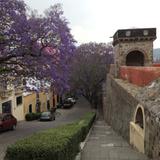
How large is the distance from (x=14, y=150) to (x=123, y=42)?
3147 centimetres

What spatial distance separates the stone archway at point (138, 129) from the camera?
17.4 m

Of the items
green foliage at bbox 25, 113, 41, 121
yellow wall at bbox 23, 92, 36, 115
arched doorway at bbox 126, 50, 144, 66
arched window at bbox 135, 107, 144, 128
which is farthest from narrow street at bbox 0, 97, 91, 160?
arched doorway at bbox 126, 50, 144, 66

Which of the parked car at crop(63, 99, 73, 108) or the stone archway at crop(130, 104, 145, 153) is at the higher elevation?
the stone archway at crop(130, 104, 145, 153)

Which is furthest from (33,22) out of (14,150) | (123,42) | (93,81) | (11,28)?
(93,81)

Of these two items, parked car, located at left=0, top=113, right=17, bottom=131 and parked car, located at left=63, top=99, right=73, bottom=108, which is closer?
parked car, located at left=0, top=113, right=17, bottom=131

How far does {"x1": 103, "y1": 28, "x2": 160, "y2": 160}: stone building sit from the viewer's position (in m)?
15.2

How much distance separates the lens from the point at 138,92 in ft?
72.2

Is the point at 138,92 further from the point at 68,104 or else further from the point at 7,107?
the point at 68,104

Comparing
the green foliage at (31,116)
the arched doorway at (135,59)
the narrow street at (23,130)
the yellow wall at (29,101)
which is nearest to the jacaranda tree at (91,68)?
the yellow wall at (29,101)

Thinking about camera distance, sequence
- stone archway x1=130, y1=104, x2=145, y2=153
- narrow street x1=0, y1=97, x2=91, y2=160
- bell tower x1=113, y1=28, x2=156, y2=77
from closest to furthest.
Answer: stone archway x1=130, y1=104, x2=145, y2=153, narrow street x1=0, y1=97, x2=91, y2=160, bell tower x1=113, y1=28, x2=156, y2=77

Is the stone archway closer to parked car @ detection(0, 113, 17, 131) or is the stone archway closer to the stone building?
the stone building

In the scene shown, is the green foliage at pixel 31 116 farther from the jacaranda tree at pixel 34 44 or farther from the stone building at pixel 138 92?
the jacaranda tree at pixel 34 44

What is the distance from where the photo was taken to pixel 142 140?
17109mm

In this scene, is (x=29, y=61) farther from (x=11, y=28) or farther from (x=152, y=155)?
(x=152, y=155)
